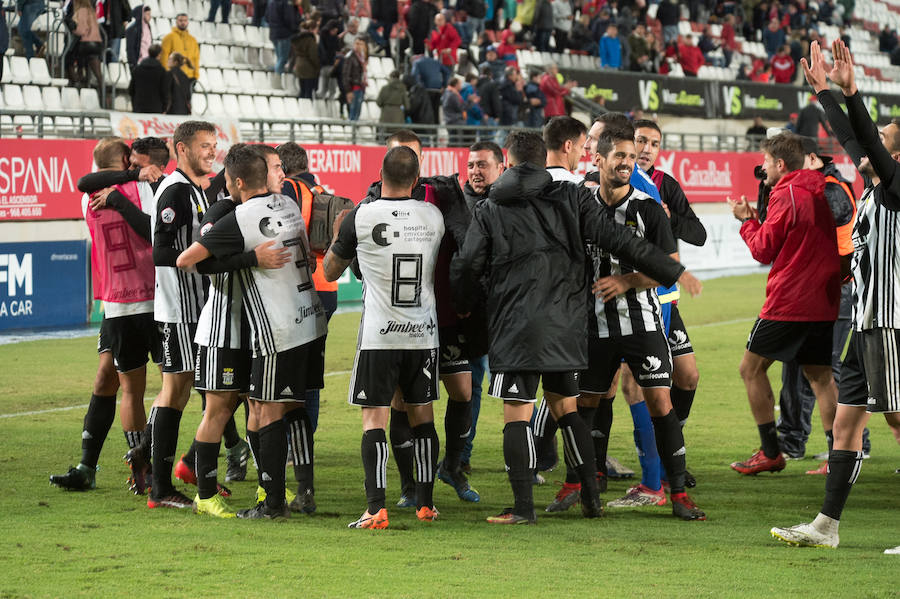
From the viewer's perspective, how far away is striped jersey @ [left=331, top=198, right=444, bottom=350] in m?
6.14

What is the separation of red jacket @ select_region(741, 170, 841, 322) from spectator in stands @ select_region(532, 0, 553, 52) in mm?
23239

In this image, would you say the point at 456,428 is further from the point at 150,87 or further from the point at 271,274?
the point at 150,87

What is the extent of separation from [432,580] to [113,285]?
3112mm

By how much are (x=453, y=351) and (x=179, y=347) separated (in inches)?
61.4

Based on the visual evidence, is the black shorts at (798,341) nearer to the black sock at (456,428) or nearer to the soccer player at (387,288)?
the black sock at (456,428)

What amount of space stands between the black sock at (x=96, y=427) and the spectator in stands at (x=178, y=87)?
1193 centimetres

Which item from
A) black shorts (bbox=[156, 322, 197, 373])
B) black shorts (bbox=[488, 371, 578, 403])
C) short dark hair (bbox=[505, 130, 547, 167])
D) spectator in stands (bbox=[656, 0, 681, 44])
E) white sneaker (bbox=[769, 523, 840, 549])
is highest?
spectator in stands (bbox=[656, 0, 681, 44])

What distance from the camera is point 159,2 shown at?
894 inches

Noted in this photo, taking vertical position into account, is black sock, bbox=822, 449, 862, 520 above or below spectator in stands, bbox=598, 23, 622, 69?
below

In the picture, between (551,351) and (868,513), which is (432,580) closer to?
(551,351)

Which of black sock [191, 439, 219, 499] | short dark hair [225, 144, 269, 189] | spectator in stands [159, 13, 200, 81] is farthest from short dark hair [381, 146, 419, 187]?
spectator in stands [159, 13, 200, 81]

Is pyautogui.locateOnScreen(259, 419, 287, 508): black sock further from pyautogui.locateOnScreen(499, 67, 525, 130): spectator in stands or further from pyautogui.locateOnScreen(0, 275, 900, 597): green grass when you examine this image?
pyautogui.locateOnScreen(499, 67, 525, 130): spectator in stands

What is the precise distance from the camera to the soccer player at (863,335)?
5.73 m

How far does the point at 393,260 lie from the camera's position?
6156 mm
